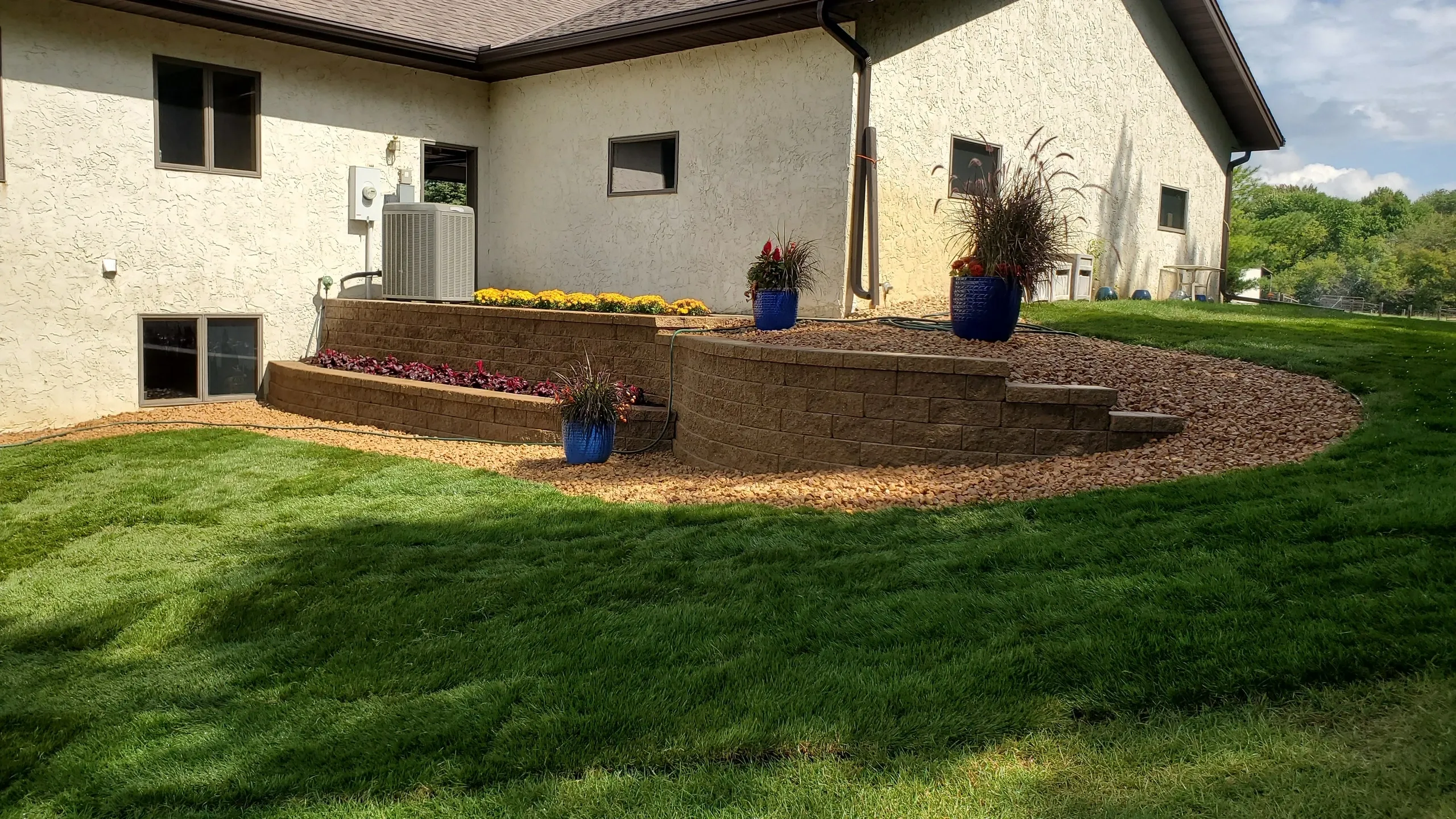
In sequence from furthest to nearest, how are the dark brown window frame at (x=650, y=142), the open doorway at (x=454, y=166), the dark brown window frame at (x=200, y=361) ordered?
the open doorway at (x=454, y=166) < the dark brown window frame at (x=650, y=142) < the dark brown window frame at (x=200, y=361)

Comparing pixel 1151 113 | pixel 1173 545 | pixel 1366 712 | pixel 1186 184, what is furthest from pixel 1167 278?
pixel 1366 712

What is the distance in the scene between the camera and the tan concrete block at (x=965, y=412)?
6266 millimetres

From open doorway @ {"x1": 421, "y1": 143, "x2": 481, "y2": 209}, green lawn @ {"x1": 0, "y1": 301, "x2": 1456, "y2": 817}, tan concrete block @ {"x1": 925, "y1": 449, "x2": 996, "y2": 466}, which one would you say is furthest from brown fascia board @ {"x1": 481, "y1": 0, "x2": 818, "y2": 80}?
green lawn @ {"x1": 0, "y1": 301, "x2": 1456, "y2": 817}

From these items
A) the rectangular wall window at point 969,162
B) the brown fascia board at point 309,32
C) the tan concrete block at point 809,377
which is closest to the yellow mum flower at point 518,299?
the brown fascia board at point 309,32

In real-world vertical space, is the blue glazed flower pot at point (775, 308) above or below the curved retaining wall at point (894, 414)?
above

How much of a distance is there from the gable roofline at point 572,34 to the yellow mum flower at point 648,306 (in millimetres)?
2837

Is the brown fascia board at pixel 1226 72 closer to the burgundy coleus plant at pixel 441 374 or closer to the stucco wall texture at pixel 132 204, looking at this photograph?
the burgundy coleus plant at pixel 441 374

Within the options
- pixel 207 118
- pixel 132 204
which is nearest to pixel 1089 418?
pixel 132 204

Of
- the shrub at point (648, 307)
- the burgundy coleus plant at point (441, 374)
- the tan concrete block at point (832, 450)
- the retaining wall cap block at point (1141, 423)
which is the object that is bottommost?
the tan concrete block at point (832, 450)

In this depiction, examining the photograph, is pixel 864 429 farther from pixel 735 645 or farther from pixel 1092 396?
pixel 735 645

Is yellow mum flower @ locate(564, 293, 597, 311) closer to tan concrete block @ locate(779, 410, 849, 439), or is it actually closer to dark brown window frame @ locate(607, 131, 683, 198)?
dark brown window frame @ locate(607, 131, 683, 198)

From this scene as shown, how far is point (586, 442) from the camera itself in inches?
321

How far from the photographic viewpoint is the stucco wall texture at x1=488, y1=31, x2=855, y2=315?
10219 mm

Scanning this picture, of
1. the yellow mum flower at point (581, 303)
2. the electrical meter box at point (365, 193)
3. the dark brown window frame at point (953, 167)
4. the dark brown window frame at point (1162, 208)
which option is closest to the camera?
the yellow mum flower at point (581, 303)
